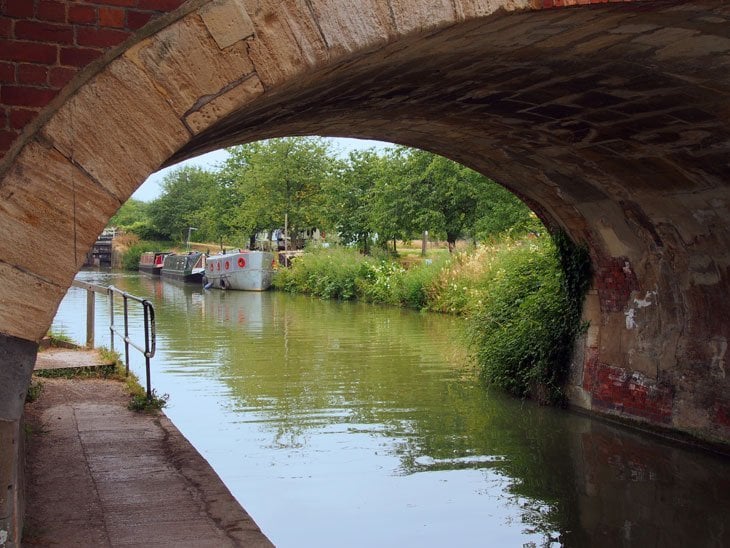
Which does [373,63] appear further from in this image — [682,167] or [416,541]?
[682,167]

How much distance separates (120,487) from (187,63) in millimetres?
3398

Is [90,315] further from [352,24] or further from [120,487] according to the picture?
[352,24]

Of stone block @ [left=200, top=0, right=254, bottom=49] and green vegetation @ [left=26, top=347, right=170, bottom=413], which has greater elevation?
stone block @ [left=200, top=0, right=254, bottom=49]

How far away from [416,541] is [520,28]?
12.9ft

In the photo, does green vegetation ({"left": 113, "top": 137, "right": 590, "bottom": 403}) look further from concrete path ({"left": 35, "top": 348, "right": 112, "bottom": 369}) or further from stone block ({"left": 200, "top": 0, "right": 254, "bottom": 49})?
stone block ({"left": 200, "top": 0, "right": 254, "bottom": 49})

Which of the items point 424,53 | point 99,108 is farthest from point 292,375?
point 99,108

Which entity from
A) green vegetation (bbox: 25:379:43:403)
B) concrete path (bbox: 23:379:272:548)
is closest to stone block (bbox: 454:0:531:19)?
concrete path (bbox: 23:379:272:548)

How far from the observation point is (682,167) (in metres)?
7.91

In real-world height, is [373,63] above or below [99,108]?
above

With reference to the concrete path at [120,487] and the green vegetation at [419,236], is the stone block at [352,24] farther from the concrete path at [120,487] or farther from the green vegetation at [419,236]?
the green vegetation at [419,236]

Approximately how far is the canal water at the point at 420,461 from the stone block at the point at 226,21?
163 inches

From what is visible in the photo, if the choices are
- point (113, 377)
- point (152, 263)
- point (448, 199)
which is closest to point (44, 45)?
point (113, 377)

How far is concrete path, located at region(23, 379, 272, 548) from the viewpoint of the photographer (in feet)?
16.1

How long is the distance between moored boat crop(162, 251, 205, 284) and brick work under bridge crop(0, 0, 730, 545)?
1493 inches
